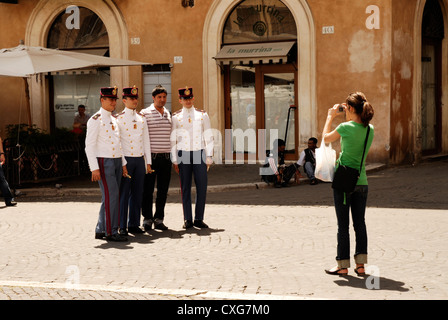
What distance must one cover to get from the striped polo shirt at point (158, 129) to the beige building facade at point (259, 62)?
850 cm

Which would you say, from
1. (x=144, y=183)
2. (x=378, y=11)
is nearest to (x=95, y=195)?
(x=144, y=183)

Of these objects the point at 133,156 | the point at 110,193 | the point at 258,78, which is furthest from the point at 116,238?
the point at 258,78

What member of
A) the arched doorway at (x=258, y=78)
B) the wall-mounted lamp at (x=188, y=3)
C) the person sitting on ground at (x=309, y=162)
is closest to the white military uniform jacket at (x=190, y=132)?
the person sitting on ground at (x=309, y=162)

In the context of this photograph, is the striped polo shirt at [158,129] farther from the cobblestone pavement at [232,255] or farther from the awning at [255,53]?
the awning at [255,53]

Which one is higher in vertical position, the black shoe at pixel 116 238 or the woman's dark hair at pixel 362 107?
the woman's dark hair at pixel 362 107

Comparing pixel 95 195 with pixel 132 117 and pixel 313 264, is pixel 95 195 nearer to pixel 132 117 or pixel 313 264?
pixel 132 117

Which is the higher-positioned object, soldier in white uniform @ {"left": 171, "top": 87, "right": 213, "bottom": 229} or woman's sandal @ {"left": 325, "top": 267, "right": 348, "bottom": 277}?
soldier in white uniform @ {"left": 171, "top": 87, "right": 213, "bottom": 229}

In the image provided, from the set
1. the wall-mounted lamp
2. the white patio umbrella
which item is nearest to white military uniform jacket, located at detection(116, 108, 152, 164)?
the white patio umbrella

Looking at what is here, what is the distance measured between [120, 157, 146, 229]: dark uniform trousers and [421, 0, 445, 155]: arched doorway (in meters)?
11.8

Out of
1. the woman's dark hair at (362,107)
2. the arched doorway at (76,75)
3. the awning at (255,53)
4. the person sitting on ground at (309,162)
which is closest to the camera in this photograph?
the woman's dark hair at (362,107)

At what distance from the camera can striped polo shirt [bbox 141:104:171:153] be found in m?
9.97

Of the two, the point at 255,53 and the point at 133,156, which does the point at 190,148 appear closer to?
the point at 133,156

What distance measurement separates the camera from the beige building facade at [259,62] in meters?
17.7

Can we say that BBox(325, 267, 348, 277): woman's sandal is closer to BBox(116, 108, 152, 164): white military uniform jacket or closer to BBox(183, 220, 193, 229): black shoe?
BBox(183, 220, 193, 229): black shoe
